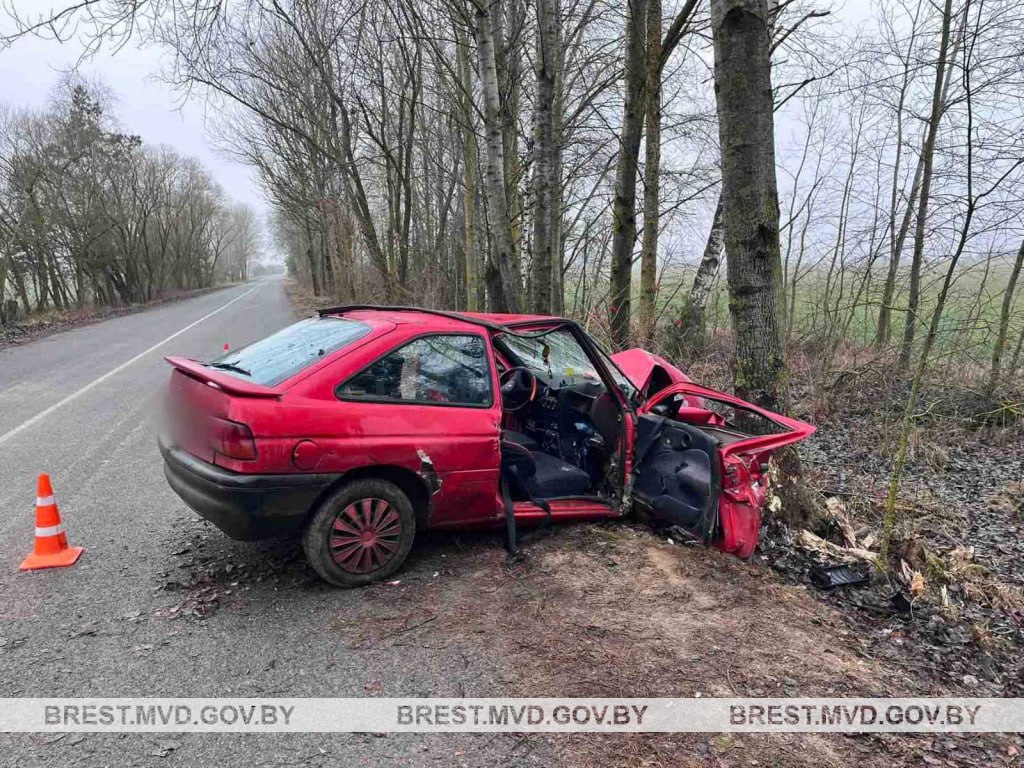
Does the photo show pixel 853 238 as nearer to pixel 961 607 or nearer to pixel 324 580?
pixel 961 607

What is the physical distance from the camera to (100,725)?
2428 millimetres

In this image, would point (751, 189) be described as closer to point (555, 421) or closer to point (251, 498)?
point (555, 421)

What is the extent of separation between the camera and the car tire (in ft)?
11.0

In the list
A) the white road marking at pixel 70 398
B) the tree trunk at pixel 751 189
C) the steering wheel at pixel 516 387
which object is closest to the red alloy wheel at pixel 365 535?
the steering wheel at pixel 516 387

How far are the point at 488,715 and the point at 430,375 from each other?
1.91 meters

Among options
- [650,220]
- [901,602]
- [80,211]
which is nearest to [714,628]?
[901,602]

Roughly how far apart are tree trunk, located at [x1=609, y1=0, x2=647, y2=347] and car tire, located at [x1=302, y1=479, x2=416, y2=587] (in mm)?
6192

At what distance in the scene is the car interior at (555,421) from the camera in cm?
428

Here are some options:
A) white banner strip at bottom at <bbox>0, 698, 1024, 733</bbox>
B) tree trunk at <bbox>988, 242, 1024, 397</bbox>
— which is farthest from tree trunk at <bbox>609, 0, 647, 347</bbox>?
white banner strip at bottom at <bbox>0, 698, 1024, 733</bbox>

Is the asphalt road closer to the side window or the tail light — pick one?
the tail light

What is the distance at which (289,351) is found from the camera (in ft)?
12.2

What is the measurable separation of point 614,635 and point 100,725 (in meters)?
2.27

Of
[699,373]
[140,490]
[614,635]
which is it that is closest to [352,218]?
[699,373]

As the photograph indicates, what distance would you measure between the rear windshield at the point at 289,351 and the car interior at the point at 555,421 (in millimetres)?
1131
